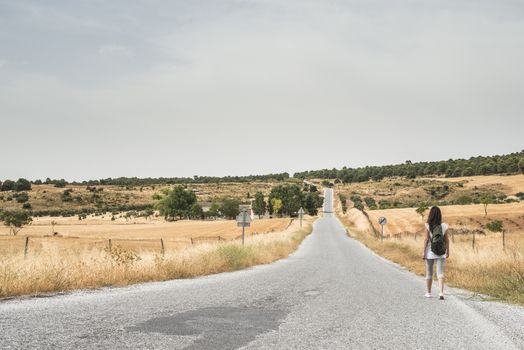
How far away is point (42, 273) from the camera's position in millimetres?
13000

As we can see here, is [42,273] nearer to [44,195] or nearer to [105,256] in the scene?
[105,256]

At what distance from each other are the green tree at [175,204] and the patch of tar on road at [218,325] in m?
128

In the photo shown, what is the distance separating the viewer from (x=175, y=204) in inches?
5399

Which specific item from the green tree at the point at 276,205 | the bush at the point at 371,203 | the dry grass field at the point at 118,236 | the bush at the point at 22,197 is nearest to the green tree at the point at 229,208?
the green tree at the point at 276,205

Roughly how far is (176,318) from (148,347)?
7.47ft

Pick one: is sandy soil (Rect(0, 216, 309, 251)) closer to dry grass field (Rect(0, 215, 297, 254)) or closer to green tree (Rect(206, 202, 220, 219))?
dry grass field (Rect(0, 215, 297, 254))

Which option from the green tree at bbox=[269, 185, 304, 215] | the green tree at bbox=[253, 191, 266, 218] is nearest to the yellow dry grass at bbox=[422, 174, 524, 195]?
the green tree at bbox=[269, 185, 304, 215]

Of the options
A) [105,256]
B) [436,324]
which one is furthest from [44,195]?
[436,324]

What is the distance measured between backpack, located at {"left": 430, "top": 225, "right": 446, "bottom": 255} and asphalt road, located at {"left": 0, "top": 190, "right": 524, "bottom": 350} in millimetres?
1264

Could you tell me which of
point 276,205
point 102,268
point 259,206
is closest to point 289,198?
point 276,205

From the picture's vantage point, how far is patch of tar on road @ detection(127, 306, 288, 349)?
7.75 metres

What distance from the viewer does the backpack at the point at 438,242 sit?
13.1 meters

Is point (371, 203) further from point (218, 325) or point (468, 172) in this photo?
point (218, 325)

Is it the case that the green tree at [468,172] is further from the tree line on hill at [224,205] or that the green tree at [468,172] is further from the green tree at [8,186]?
the green tree at [8,186]
